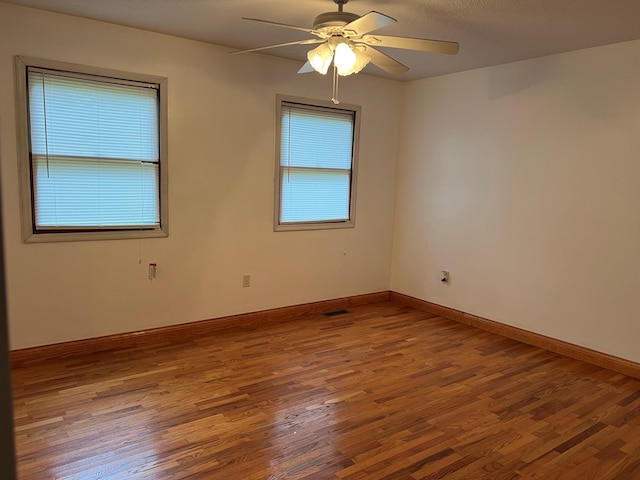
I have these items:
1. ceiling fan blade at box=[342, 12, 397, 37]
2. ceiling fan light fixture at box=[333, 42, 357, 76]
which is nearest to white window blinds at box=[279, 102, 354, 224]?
ceiling fan light fixture at box=[333, 42, 357, 76]

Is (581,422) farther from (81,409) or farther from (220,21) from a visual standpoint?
(220,21)

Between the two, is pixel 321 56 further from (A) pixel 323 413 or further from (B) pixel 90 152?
(A) pixel 323 413

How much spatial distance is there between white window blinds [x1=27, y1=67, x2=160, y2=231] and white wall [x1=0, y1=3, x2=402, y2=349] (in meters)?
0.14

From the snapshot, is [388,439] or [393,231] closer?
[388,439]

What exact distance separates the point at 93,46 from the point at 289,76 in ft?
5.35

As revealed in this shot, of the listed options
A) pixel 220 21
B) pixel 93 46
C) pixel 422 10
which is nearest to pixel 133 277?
pixel 93 46

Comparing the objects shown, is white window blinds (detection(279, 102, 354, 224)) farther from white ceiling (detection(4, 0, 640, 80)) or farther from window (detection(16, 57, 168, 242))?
window (detection(16, 57, 168, 242))

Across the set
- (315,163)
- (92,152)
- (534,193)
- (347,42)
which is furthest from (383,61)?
(92,152)

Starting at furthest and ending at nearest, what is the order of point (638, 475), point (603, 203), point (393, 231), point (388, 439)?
1. point (393, 231)
2. point (603, 203)
3. point (388, 439)
4. point (638, 475)

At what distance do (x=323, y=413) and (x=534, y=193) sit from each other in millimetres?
2592

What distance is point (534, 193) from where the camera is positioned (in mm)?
3941

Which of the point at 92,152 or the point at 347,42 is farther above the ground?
the point at 347,42

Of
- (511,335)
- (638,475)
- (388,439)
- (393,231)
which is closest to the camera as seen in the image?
(638,475)

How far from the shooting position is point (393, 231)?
17.4 feet
